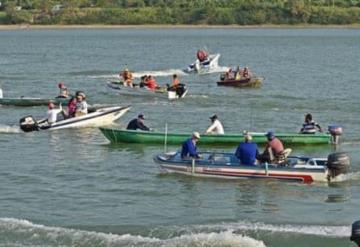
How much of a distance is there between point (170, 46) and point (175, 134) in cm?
8770

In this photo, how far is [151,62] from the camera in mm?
85375

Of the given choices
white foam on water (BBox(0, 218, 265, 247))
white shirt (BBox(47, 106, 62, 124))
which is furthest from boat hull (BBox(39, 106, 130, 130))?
white foam on water (BBox(0, 218, 265, 247))

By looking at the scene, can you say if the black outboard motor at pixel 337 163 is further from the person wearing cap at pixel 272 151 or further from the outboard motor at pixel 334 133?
the outboard motor at pixel 334 133

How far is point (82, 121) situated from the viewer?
36.1m

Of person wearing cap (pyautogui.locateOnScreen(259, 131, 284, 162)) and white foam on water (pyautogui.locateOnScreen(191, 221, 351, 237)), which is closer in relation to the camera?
white foam on water (pyautogui.locateOnScreen(191, 221, 351, 237))

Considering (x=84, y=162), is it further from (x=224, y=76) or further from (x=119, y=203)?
(x=224, y=76)

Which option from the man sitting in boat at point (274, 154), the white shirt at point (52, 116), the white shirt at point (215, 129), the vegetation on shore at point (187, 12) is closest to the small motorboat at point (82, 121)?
the white shirt at point (52, 116)

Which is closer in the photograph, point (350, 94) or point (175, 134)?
point (175, 134)

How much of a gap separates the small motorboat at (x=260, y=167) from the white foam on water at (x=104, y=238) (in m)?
5.76

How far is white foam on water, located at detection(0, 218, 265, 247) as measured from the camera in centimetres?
1938

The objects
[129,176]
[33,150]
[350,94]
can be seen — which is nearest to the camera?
[129,176]

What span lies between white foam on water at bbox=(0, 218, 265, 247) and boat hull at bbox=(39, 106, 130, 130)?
Answer: 50.3ft

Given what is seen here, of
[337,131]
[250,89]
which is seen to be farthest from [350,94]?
[337,131]

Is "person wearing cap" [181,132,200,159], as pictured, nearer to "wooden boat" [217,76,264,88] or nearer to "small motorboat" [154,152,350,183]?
"small motorboat" [154,152,350,183]
